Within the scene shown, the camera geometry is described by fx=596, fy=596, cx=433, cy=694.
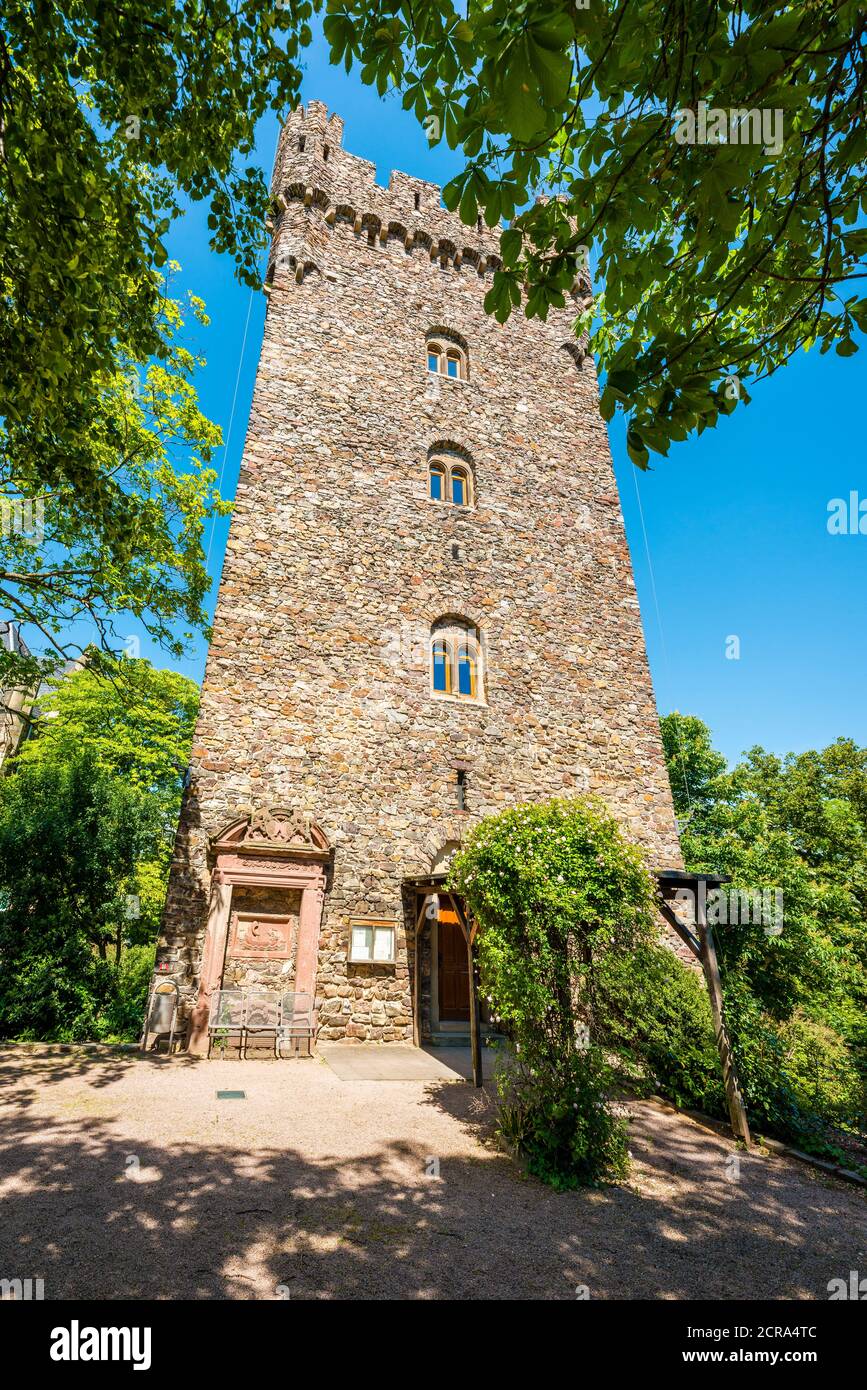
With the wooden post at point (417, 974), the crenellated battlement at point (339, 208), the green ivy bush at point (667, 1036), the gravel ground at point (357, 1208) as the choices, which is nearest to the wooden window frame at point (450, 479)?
the crenellated battlement at point (339, 208)

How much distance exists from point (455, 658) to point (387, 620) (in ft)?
5.06

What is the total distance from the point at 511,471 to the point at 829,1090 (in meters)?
12.1

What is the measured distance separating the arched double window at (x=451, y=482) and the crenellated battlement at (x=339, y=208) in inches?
197

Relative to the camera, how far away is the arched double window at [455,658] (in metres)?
11.3

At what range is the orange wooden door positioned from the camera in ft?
33.2

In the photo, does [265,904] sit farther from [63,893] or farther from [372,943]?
A: [63,893]

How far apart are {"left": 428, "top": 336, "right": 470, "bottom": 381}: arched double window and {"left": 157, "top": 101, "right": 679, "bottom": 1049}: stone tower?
Result: 72 millimetres

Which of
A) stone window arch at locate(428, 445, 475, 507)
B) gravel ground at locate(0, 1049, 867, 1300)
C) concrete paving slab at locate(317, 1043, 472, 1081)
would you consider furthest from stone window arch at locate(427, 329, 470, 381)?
gravel ground at locate(0, 1049, 867, 1300)

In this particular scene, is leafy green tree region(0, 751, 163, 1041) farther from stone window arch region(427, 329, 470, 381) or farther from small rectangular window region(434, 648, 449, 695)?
stone window arch region(427, 329, 470, 381)

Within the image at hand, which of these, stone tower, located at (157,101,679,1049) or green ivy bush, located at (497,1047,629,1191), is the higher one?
stone tower, located at (157,101,679,1049)

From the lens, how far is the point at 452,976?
33.6 ft

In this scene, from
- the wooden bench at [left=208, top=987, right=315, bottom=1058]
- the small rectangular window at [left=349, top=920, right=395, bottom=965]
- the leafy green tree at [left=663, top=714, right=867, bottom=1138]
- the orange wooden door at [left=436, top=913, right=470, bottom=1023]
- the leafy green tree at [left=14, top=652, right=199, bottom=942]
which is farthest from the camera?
the leafy green tree at [left=14, top=652, right=199, bottom=942]
